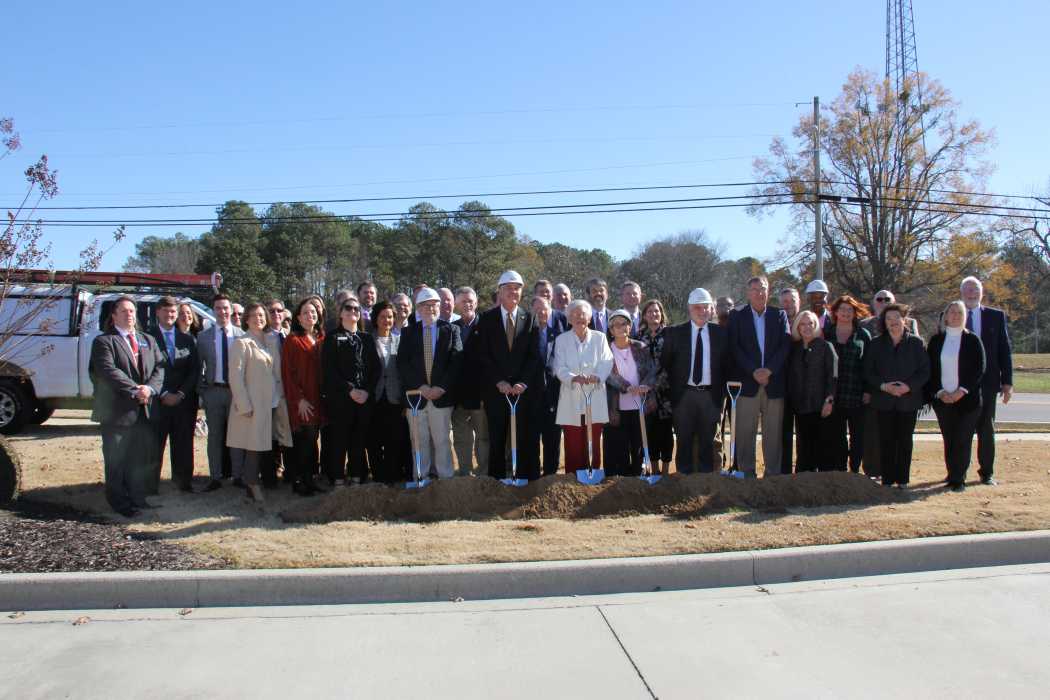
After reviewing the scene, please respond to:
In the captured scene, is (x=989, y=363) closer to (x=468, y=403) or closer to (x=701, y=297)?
(x=701, y=297)

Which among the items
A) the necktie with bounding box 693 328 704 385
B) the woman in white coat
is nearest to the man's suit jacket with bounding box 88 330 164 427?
the woman in white coat

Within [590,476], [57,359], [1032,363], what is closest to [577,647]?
[590,476]

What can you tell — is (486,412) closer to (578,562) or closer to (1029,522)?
(578,562)

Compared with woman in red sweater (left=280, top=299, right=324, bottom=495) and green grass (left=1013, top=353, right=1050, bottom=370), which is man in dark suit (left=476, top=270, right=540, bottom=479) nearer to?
woman in red sweater (left=280, top=299, right=324, bottom=495)

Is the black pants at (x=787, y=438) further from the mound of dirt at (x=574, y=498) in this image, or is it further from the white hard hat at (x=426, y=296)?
the white hard hat at (x=426, y=296)

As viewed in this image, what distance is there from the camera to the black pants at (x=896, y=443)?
7.54 metres

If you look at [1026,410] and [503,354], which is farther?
[1026,410]

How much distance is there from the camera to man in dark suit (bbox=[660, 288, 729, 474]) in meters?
7.50

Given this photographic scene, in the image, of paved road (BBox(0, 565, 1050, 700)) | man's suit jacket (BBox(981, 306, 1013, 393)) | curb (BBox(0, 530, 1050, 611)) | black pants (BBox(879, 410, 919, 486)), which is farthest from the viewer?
man's suit jacket (BBox(981, 306, 1013, 393))

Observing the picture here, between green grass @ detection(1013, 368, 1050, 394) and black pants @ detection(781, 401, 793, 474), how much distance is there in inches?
782

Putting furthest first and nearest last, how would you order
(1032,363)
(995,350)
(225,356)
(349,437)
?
1. (1032,363)
2. (995,350)
3. (225,356)
4. (349,437)

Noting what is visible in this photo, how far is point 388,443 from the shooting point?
7770 mm

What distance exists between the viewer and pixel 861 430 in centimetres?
796

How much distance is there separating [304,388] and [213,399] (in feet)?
3.57
